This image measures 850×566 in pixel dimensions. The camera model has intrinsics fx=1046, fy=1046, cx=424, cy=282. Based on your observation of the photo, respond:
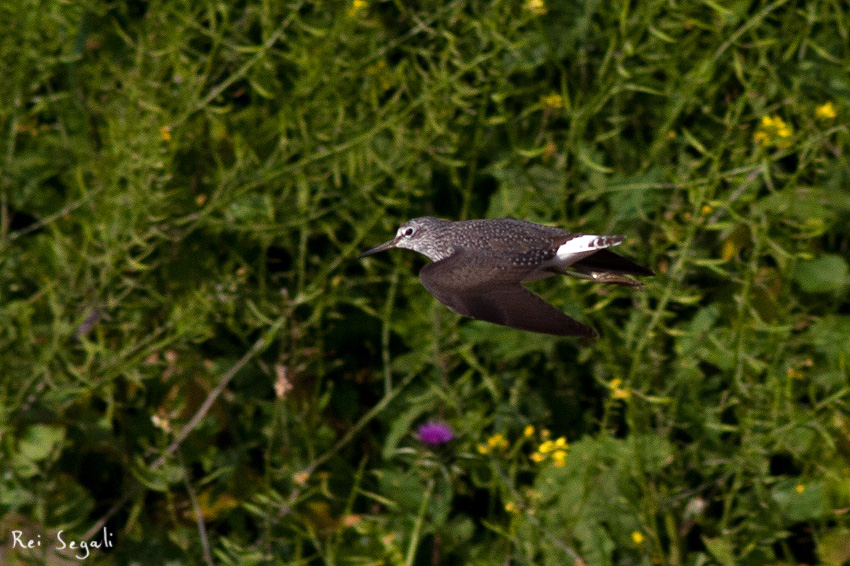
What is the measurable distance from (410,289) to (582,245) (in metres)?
0.91

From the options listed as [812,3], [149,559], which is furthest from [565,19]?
[149,559]

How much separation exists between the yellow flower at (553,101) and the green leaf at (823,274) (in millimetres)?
506

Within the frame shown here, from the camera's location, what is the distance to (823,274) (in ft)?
5.96

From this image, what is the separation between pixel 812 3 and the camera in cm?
169

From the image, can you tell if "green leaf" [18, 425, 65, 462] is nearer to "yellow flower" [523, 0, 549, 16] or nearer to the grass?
the grass

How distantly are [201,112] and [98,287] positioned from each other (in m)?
0.34

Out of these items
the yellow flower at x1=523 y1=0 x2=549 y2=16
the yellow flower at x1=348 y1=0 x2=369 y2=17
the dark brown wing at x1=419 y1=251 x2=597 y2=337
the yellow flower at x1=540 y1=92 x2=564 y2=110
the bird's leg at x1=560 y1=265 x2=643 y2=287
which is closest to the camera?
the dark brown wing at x1=419 y1=251 x2=597 y2=337

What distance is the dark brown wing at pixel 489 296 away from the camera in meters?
0.78

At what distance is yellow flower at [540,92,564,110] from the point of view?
1702mm

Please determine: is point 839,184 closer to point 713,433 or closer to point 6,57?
point 713,433

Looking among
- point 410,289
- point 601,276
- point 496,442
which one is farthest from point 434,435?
point 601,276

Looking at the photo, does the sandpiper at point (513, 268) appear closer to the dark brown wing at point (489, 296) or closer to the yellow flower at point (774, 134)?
the dark brown wing at point (489, 296)

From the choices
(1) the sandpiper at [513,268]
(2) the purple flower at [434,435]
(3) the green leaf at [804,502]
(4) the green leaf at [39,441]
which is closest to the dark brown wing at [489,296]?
(1) the sandpiper at [513,268]

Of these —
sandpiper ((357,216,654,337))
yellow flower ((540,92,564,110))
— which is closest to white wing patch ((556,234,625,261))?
sandpiper ((357,216,654,337))
